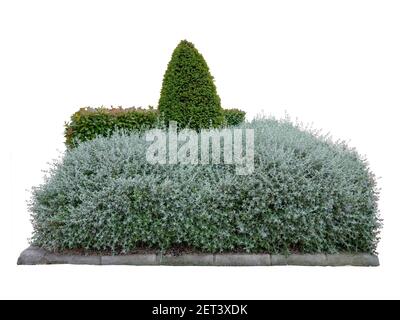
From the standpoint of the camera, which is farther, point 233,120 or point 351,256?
point 233,120

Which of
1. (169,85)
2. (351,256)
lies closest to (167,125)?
(169,85)

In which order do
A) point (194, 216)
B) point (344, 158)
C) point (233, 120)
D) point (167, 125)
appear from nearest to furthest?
point (194, 216), point (344, 158), point (167, 125), point (233, 120)

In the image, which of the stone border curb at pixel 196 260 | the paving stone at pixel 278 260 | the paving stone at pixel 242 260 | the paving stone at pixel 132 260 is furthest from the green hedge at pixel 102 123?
the paving stone at pixel 278 260

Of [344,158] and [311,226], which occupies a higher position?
[344,158]

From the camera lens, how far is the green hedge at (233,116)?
29.3ft

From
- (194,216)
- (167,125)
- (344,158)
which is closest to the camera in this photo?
(194,216)

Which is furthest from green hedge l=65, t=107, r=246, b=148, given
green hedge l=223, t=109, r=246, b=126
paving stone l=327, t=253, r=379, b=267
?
paving stone l=327, t=253, r=379, b=267

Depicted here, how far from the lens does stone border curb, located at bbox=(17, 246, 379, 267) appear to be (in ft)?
20.9

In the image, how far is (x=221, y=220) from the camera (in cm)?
637

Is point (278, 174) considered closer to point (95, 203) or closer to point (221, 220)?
point (221, 220)

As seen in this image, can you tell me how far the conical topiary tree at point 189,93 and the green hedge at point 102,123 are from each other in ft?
1.06

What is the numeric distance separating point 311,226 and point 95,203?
2634 millimetres

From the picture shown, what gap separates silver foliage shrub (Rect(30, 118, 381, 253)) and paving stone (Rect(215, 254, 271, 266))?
103 millimetres

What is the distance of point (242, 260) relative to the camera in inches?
251
